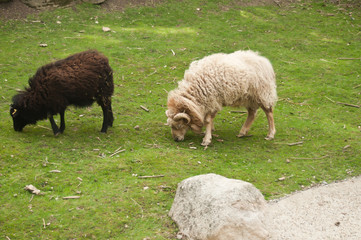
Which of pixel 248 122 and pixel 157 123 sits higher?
pixel 248 122

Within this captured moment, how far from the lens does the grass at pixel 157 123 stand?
22.6ft

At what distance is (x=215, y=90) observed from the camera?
9359 mm

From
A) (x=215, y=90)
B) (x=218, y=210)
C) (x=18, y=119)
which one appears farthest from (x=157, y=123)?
(x=218, y=210)

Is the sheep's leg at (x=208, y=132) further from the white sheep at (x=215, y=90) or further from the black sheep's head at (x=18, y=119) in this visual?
the black sheep's head at (x=18, y=119)

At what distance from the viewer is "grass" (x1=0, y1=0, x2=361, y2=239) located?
6898 mm

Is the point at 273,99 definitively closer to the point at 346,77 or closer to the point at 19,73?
the point at 346,77

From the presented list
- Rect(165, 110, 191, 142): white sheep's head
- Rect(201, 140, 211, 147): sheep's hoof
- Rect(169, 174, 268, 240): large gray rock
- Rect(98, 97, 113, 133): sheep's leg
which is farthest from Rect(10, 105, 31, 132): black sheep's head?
Rect(169, 174, 268, 240): large gray rock

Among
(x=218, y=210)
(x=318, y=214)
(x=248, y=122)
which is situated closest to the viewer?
(x=218, y=210)

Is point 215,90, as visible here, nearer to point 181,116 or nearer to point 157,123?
point 181,116

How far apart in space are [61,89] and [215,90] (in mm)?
3359

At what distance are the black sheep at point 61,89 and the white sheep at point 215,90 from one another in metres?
1.75

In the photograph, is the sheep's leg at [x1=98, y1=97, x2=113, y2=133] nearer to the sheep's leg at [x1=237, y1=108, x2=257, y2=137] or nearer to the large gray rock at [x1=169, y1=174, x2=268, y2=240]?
the sheep's leg at [x1=237, y1=108, x2=257, y2=137]

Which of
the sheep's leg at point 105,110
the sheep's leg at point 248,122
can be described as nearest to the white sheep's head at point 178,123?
the sheep's leg at point 105,110

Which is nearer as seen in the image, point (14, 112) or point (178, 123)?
point (14, 112)
